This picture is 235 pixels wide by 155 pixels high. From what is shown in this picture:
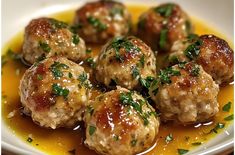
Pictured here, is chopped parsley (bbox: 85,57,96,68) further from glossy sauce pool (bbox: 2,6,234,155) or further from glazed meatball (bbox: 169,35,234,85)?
glazed meatball (bbox: 169,35,234,85)

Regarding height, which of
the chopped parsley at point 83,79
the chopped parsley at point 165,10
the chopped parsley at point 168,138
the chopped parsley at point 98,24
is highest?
the chopped parsley at point 165,10

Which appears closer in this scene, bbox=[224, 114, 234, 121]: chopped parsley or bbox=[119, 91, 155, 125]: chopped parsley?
bbox=[119, 91, 155, 125]: chopped parsley

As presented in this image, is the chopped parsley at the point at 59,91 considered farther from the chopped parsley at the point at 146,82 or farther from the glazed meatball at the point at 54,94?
the chopped parsley at the point at 146,82

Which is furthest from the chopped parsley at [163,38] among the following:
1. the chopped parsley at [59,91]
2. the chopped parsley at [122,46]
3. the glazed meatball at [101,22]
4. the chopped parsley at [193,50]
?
the chopped parsley at [59,91]

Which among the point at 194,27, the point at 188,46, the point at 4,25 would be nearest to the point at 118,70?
the point at 188,46

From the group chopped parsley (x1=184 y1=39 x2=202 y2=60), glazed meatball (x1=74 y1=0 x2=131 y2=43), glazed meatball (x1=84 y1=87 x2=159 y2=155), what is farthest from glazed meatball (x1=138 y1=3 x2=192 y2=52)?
glazed meatball (x1=84 y1=87 x2=159 y2=155)

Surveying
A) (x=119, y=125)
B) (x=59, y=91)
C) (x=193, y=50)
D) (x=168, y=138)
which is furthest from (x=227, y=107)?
(x=59, y=91)

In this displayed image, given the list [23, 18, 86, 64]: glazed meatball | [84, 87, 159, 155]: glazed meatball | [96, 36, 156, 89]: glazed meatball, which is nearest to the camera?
[84, 87, 159, 155]: glazed meatball
